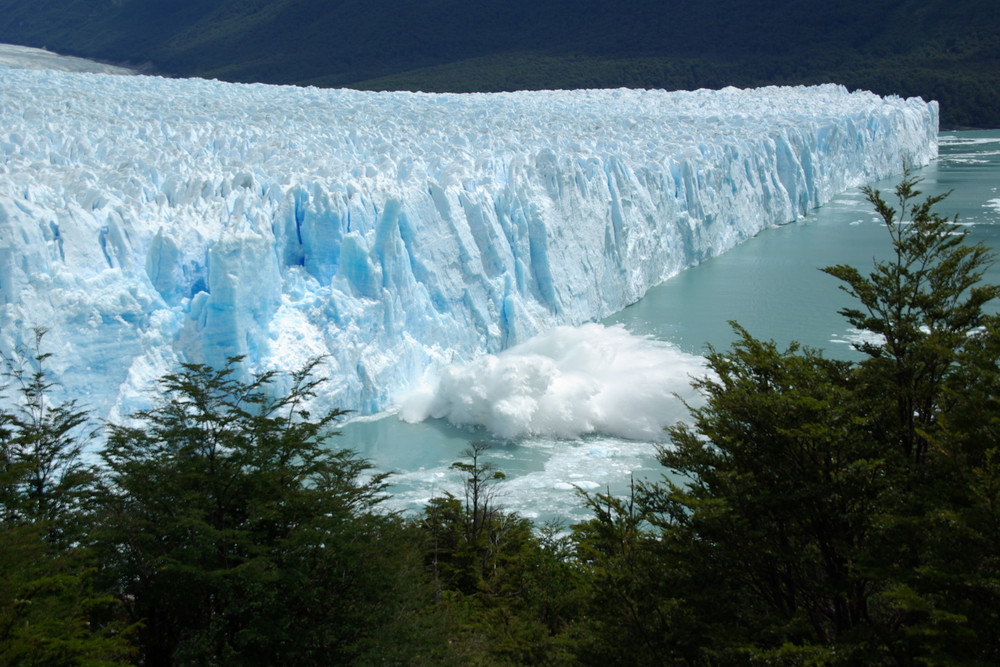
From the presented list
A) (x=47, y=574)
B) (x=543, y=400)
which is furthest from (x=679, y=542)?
(x=543, y=400)

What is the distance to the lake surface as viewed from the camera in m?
Answer: 8.91

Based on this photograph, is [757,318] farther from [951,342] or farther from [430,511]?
[951,342]

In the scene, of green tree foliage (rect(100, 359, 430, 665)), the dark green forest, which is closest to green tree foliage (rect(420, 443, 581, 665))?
green tree foliage (rect(100, 359, 430, 665))

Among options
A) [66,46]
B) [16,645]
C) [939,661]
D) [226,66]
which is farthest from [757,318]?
[66,46]

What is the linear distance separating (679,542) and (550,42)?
48.1 meters

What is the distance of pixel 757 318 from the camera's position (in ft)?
44.9

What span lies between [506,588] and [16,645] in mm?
4078

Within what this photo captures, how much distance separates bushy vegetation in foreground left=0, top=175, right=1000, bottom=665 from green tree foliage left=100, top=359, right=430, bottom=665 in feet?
0.05

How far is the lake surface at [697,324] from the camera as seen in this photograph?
8906 millimetres

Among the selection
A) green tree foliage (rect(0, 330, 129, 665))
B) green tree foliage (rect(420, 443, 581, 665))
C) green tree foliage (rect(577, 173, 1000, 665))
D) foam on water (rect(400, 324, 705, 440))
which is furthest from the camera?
foam on water (rect(400, 324, 705, 440))

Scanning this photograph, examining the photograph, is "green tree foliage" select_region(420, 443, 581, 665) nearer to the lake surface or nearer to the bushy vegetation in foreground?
the bushy vegetation in foreground

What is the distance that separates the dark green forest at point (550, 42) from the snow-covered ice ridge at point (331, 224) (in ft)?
71.2

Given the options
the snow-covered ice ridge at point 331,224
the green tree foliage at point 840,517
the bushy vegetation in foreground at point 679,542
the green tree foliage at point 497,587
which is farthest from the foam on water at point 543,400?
the green tree foliage at point 840,517

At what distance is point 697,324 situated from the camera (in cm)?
1357
